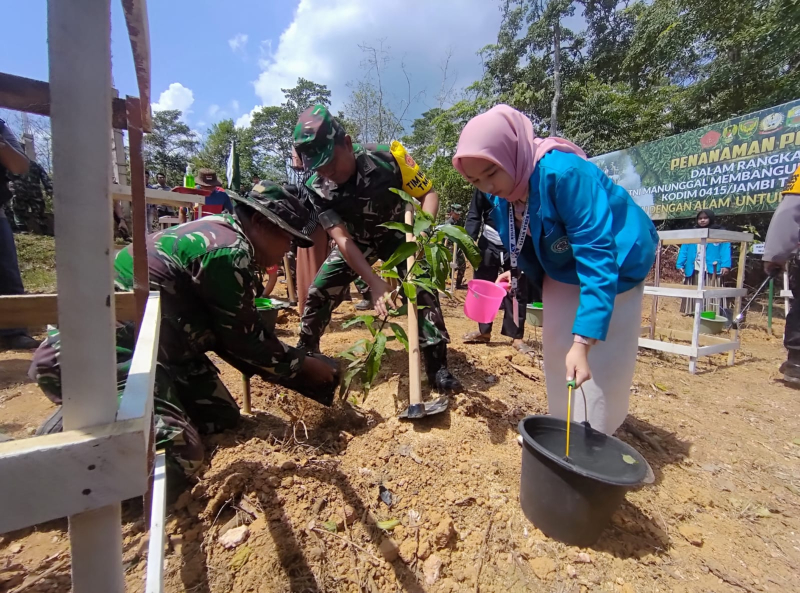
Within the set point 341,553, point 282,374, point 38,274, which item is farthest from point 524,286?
point 38,274

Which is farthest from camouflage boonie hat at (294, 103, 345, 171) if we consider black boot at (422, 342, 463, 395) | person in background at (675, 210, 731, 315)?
person in background at (675, 210, 731, 315)

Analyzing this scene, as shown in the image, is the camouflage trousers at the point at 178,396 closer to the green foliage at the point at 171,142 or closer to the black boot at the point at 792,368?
the black boot at the point at 792,368

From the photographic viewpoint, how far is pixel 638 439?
7.78 ft

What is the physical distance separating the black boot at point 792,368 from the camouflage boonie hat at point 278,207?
4255 mm

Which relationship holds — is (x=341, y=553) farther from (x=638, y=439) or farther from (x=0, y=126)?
(x=0, y=126)

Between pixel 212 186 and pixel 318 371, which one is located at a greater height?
pixel 212 186

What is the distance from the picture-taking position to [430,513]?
5.27 feet

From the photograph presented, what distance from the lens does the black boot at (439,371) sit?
2471mm

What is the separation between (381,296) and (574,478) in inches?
49.4

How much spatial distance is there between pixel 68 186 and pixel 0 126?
2.20m

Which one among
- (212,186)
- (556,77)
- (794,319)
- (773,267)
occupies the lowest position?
(794,319)

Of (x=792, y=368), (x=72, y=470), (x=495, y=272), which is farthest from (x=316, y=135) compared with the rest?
(x=792, y=368)

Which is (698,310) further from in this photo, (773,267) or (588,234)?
(588,234)

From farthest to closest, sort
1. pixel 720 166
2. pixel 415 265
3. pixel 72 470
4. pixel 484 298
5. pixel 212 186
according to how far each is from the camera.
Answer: pixel 212 186, pixel 720 166, pixel 484 298, pixel 415 265, pixel 72 470
